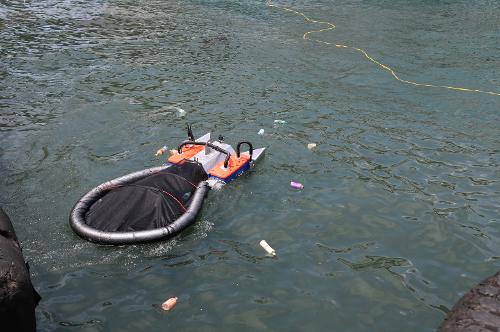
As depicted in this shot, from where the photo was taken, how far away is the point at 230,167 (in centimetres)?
1273

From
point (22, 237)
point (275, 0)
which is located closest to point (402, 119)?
point (22, 237)

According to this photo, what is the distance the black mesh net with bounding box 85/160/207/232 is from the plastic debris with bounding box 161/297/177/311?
191 cm

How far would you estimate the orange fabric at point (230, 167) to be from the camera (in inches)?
487

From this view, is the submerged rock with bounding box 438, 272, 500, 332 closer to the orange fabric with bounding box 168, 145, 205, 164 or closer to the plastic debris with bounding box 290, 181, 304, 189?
the plastic debris with bounding box 290, 181, 304, 189

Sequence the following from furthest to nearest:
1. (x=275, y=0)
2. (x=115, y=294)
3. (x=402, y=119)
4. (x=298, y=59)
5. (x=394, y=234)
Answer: (x=275, y=0) → (x=298, y=59) → (x=402, y=119) → (x=394, y=234) → (x=115, y=294)

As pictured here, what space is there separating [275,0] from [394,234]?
1362 inches

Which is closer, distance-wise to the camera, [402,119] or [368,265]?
[368,265]

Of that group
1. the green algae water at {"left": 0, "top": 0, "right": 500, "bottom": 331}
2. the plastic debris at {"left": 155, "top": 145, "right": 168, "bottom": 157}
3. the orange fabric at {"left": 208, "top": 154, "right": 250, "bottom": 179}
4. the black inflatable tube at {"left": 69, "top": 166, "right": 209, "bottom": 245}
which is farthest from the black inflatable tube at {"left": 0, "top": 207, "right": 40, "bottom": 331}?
the plastic debris at {"left": 155, "top": 145, "right": 168, "bottom": 157}

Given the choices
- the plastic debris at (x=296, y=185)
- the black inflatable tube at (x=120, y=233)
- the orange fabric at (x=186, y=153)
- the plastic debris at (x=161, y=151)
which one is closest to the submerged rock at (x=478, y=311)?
the plastic debris at (x=296, y=185)

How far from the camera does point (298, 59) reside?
24.2 metres

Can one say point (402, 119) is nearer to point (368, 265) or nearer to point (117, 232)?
point (368, 265)

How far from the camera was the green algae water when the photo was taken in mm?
8688

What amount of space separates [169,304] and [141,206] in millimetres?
2500

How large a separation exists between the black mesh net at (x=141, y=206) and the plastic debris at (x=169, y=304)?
1.91 m
